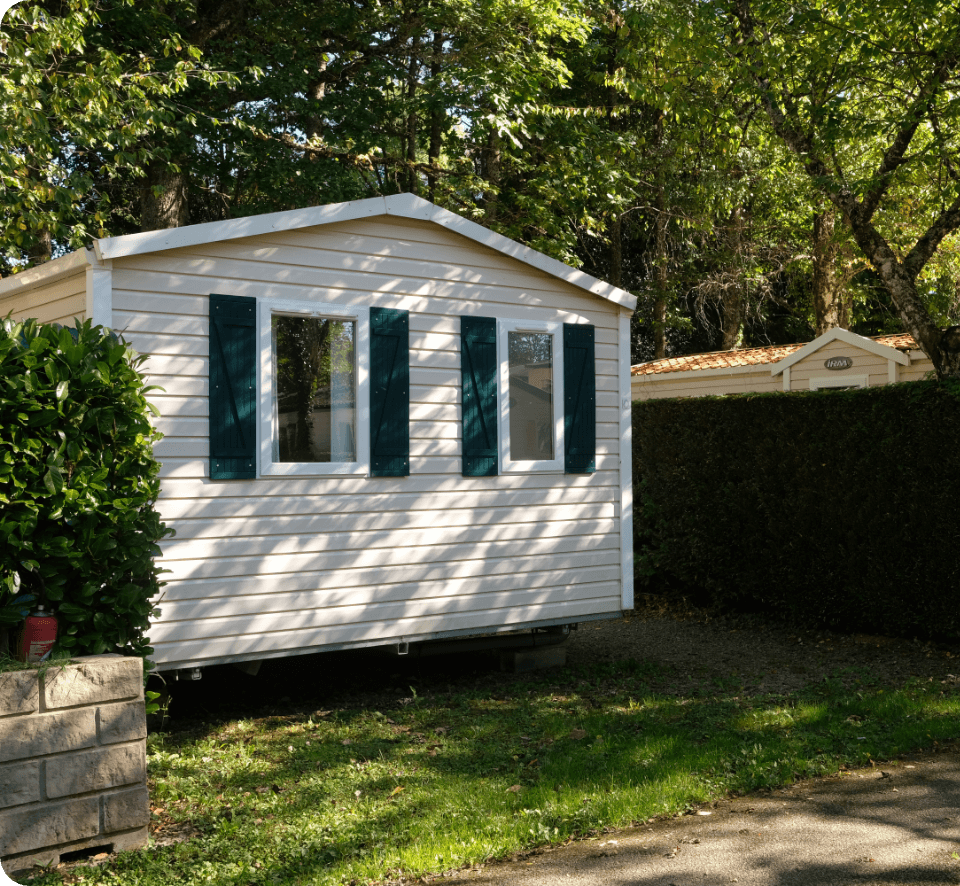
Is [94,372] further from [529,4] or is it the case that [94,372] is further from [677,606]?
[529,4]

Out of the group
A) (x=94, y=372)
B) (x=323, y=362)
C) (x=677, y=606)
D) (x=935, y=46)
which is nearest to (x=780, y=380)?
(x=677, y=606)

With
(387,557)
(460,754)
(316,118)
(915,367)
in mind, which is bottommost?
(460,754)

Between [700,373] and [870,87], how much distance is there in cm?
713

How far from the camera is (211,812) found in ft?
15.1

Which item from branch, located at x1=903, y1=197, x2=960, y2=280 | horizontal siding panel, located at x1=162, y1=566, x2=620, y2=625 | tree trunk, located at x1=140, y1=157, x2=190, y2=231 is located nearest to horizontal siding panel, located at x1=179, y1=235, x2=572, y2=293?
horizontal siding panel, located at x1=162, y1=566, x2=620, y2=625

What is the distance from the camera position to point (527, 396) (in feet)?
25.2

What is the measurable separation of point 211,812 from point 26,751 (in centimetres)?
103

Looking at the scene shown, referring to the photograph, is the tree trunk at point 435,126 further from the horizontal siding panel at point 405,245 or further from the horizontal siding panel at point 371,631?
the horizontal siding panel at point 371,631

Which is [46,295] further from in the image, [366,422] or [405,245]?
[405,245]

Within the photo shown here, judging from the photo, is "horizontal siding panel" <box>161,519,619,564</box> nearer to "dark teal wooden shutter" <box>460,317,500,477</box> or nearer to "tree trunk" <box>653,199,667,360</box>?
"dark teal wooden shutter" <box>460,317,500,477</box>

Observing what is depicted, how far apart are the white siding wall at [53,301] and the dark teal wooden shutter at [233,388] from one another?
813 mm

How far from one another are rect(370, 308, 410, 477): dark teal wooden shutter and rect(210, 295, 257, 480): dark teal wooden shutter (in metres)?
0.90

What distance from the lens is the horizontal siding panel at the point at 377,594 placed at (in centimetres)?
612

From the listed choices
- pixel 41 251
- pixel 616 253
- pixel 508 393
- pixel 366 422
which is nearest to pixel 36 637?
pixel 366 422
